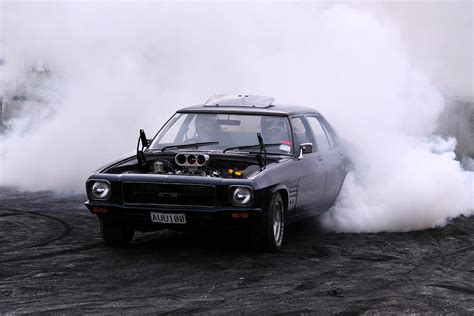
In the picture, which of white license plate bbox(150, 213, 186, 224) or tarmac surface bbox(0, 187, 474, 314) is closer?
tarmac surface bbox(0, 187, 474, 314)

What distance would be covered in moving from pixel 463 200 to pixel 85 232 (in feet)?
14.9

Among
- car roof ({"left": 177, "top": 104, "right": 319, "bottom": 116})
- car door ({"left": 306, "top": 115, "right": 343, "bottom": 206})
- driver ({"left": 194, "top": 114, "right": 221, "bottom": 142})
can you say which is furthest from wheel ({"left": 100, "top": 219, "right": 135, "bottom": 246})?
car door ({"left": 306, "top": 115, "right": 343, "bottom": 206})

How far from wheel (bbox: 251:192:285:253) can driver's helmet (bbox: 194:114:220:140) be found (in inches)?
46.1

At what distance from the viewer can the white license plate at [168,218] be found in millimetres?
7418

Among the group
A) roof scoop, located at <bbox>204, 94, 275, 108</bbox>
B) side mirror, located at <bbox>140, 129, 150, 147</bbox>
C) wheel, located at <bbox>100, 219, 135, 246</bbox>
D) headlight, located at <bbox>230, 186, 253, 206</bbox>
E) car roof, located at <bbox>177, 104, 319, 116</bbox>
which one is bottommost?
wheel, located at <bbox>100, 219, 135, 246</bbox>

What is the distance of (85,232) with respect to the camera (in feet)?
→ 28.6

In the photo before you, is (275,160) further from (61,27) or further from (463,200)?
(61,27)

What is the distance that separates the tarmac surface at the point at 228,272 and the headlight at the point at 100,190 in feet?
1.59

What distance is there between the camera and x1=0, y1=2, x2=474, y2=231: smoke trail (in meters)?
13.7

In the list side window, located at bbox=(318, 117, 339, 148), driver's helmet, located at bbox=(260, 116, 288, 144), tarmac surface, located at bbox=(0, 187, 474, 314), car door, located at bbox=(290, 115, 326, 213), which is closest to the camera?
tarmac surface, located at bbox=(0, 187, 474, 314)

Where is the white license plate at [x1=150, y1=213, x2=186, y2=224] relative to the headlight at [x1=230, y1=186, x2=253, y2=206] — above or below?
below

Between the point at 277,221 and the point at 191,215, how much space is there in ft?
2.90

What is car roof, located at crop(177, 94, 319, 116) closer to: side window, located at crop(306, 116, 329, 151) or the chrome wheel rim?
side window, located at crop(306, 116, 329, 151)

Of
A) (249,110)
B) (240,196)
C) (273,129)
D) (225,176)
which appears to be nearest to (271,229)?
(240,196)
